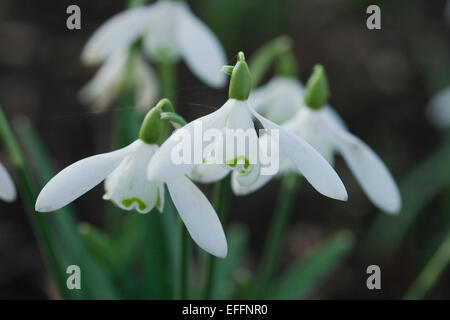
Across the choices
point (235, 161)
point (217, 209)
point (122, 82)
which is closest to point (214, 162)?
point (235, 161)

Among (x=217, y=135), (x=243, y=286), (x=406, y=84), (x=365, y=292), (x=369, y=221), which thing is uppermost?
(x=217, y=135)

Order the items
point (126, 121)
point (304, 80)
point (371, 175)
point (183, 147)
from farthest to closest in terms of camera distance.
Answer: point (304, 80)
point (126, 121)
point (371, 175)
point (183, 147)

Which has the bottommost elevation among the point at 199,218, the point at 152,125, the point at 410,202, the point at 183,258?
the point at 410,202

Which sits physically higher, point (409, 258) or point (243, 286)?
point (243, 286)

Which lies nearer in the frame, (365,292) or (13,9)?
(365,292)

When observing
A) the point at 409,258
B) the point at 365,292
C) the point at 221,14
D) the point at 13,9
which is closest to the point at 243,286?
the point at 365,292

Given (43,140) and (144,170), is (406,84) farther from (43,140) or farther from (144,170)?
(144,170)

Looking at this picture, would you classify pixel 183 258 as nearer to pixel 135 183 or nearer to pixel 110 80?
pixel 135 183
